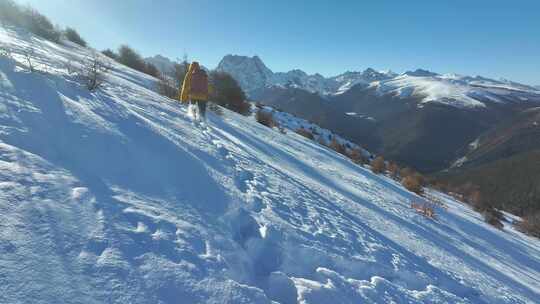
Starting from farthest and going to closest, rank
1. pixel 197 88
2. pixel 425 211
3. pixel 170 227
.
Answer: pixel 197 88 < pixel 425 211 < pixel 170 227

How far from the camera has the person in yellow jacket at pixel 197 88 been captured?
27.4ft

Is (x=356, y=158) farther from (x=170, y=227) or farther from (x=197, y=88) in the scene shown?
(x=170, y=227)

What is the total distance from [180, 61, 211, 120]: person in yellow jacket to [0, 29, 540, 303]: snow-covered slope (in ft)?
7.80

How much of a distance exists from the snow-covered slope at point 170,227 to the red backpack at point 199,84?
2.57 metres

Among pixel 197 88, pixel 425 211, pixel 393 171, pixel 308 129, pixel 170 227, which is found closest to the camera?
pixel 170 227

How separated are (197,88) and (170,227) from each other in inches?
246

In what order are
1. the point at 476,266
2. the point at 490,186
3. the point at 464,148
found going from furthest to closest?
the point at 464,148, the point at 490,186, the point at 476,266

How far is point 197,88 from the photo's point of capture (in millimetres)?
8469

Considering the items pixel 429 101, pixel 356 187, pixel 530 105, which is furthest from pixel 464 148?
pixel 356 187

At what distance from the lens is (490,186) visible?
67688 millimetres

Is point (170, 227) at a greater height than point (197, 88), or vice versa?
point (197, 88)

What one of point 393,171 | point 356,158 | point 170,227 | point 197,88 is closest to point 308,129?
point 356,158

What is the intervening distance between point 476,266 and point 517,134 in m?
122

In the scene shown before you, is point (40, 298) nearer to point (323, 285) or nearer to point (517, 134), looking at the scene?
point (323, 285)
